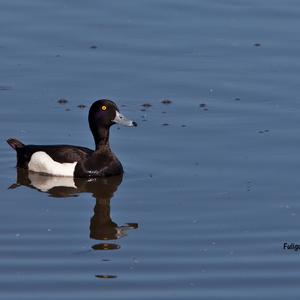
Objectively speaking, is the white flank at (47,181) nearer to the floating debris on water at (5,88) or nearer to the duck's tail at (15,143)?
the duck's tail at (15,143)

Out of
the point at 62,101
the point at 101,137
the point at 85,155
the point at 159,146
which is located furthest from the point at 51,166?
the point at 62,101

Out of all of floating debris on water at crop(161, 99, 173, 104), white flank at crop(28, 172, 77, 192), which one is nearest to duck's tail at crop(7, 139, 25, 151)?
white flank at crop(28, 172, 77, 192)

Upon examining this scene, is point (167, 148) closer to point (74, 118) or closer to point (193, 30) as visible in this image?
point (74, 118)

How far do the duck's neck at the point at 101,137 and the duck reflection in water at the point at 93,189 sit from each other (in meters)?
0.50

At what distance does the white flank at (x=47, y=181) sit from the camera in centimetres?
1507

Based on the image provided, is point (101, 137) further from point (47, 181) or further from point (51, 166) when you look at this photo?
point (47, 181)

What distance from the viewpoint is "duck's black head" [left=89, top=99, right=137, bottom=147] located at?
15828 mm

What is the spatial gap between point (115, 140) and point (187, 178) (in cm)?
221

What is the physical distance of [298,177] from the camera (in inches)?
571

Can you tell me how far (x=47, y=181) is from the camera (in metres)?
15.4

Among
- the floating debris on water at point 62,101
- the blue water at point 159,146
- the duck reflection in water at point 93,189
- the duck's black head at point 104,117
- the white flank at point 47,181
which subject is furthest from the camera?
the floating debris on water at point 62,101

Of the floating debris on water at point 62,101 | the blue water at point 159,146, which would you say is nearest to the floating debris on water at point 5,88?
the blue water at point 159,146

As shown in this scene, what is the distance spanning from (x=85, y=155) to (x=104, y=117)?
0.55m

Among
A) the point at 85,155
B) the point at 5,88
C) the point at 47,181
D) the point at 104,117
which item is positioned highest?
the point at 5,88
